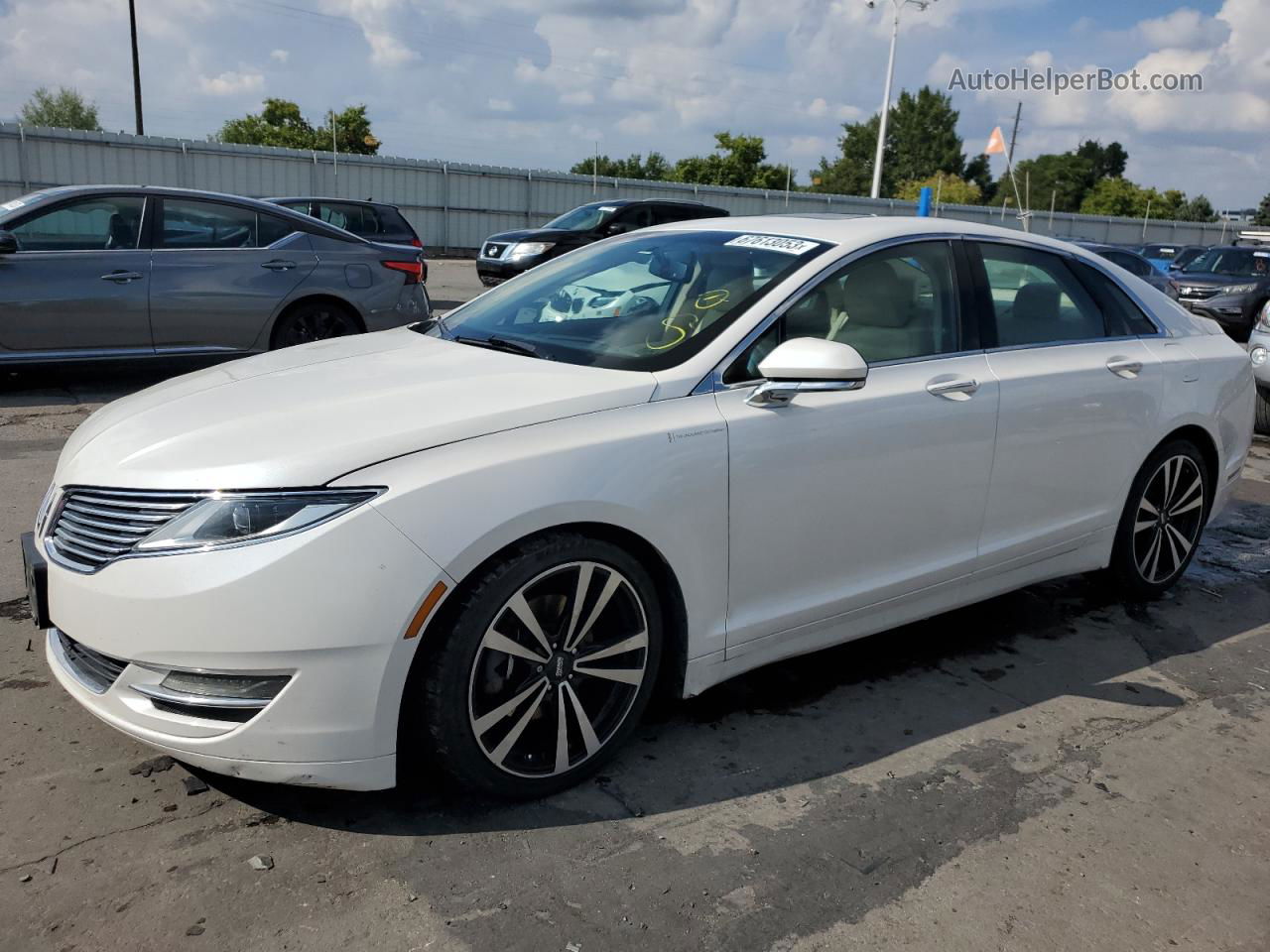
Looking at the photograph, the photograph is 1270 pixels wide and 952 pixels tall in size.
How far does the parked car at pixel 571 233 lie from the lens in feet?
56.0

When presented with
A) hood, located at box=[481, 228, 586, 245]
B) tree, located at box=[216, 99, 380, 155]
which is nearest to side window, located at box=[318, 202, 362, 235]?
hood, located at box=[481, 228, 586, 245]

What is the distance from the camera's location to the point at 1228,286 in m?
18.1

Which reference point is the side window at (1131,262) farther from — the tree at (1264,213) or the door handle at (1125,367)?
the tree at (1264,213)

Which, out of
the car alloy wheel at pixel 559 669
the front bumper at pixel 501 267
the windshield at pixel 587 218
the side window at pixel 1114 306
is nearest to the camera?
the car alloy wheel at pixel 559 669

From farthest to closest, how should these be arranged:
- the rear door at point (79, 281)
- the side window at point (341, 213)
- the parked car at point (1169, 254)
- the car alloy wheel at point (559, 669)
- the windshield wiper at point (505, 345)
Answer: the parked car at point (1169, 254) < the side window at point (341, 213) < the rear door at point (79, 281) < the windshield wiper at point (505, 345) < the car alloy wheel at point (559, 669)

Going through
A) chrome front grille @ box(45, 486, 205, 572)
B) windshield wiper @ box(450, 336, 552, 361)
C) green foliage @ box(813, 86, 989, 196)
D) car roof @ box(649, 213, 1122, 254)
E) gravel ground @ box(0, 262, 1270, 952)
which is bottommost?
gravel ground @ box(0, 262, 1270, 952)

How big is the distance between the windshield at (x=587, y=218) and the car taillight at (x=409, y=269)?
351 inches

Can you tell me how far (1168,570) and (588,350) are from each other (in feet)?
9.79

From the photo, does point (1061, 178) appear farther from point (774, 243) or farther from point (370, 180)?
point (774, 243)

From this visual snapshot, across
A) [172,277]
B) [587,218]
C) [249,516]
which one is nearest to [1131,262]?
[587,218]

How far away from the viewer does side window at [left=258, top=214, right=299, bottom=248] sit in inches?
330

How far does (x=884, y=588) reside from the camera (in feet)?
11.7

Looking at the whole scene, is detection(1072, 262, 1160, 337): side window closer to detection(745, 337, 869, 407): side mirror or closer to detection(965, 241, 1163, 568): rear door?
detection(965, 241, 1163, 568): rear door

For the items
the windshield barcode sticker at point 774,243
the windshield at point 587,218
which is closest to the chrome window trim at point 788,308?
the windshield barcode sticker at point 774,243
